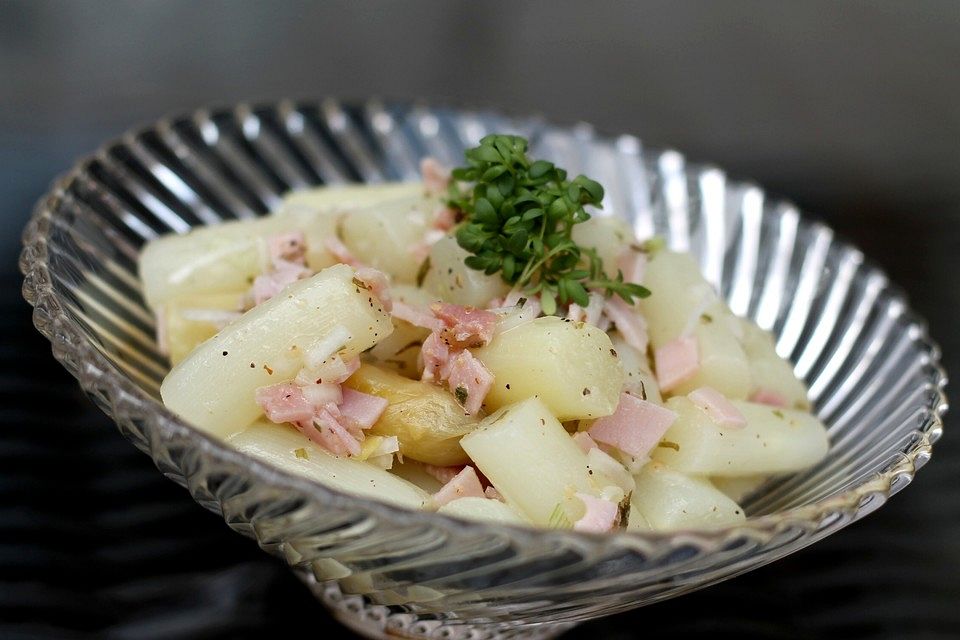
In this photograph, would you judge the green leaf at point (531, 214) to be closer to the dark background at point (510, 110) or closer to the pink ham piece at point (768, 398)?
the pink ham piece at point (768, 398)

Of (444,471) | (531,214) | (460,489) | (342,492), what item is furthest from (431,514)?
(531,214)

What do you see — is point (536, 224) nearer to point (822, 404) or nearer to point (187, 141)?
point (822, 404)

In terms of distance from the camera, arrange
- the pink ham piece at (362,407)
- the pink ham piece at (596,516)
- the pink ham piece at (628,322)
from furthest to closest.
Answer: the pink ham piece at (628,322)
the pink ham piece at (362,407)
the pink ham piece at (596,516)

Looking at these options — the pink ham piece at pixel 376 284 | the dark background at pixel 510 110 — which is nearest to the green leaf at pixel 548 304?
the pink ham piece at pixel 376 284

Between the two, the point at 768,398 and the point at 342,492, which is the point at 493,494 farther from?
the point at 768,398

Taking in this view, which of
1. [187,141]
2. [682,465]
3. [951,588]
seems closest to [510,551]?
[682,465]
